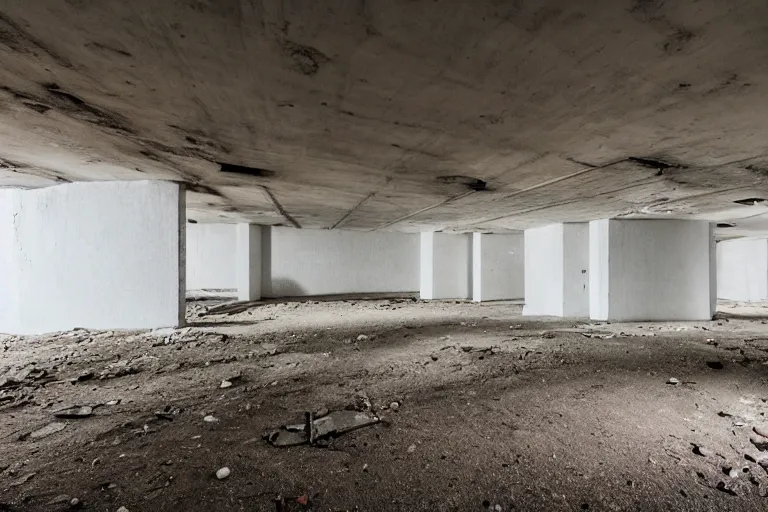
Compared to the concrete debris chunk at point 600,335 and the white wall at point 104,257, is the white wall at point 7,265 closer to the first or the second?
the white wall at point 104,257

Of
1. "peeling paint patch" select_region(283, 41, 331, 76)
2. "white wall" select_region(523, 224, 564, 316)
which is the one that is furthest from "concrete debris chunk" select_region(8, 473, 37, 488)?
"white wall" select_region(523, 224, 564, 316)

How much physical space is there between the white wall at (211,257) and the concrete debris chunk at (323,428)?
11.8 m

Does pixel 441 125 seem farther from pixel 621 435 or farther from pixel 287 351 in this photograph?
pixel 287 351

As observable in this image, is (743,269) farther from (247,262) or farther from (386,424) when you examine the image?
(247,262)

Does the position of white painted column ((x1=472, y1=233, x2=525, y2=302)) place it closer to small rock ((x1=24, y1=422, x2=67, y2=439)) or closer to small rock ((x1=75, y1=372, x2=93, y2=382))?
small rock ((x1=75, y1=372, x2=93, y2=382))

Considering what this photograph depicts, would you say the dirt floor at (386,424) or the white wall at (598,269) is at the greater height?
the white wall at (598,269)

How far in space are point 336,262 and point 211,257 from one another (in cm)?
445

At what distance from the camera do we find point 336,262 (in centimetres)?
1409

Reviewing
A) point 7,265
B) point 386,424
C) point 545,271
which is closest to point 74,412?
point 386,424

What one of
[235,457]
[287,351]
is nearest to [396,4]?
[235,457]

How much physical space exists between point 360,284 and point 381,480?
1230 cm

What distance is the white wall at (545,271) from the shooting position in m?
8.73

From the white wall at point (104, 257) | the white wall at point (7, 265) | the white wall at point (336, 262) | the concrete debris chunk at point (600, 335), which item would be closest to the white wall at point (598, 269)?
the concrete debris chunk at point (600, 335)

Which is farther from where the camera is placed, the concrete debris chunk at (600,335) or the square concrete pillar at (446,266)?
the square concrete pillar at (446,266)
